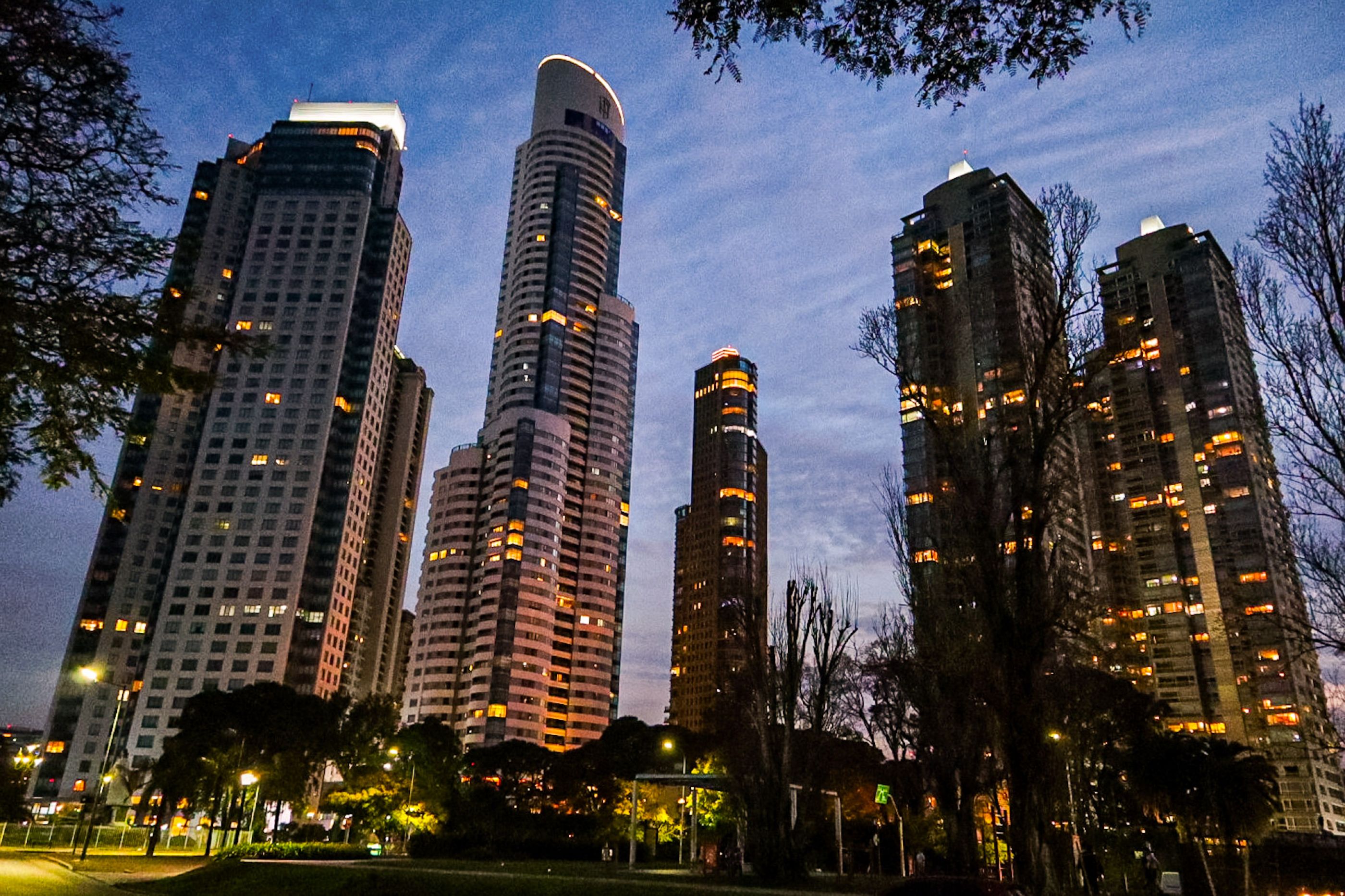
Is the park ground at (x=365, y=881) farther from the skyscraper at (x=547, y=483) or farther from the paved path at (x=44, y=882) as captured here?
the skyscraper at (x=547, y=483)

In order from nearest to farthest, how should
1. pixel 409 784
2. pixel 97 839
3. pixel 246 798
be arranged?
pixel 97 839 → pixel 409 784 → pixel 246 798

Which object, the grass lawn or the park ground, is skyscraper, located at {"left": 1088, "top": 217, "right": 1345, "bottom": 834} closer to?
the park ground

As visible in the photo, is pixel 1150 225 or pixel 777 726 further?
pixel 1150 225

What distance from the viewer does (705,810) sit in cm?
5419

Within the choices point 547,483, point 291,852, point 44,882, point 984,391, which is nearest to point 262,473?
point 547,483

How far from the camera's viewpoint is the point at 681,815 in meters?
51.3

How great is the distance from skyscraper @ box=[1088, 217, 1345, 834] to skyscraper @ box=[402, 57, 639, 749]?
86.1 meters

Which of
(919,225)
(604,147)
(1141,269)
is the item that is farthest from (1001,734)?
(604,147)

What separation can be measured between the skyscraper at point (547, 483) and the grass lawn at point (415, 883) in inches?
4278

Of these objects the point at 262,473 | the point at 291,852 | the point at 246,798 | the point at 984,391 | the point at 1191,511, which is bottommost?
the point at 291,852

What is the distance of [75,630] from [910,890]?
485 ft

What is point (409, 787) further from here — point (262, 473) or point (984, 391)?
point (262, 473)

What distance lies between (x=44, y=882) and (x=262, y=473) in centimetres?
11227

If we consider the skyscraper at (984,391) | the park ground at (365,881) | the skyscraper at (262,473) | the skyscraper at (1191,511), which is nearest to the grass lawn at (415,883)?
the park ground at (365,881)
